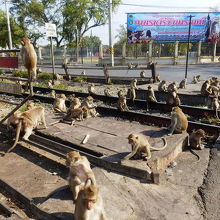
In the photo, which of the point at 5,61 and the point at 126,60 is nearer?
the point at 5,61

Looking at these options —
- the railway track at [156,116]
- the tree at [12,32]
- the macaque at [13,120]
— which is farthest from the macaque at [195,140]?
the tree at [12,32]

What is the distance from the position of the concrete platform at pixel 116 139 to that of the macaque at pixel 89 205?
1.93 meters

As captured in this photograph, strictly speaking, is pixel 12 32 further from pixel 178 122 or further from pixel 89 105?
pixel 178 122

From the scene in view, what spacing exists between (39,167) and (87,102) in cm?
341

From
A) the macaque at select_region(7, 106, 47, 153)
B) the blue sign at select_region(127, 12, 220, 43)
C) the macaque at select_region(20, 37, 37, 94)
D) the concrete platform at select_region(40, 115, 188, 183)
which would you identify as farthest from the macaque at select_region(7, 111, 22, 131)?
the blue sign at select_region(127, 12, 220, 43)

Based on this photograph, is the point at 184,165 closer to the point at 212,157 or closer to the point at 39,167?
the point at 212,157

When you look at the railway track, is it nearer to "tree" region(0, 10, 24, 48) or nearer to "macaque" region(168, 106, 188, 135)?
"macaque" region(168, 106, 188, 135)

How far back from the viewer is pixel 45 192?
4730 mm

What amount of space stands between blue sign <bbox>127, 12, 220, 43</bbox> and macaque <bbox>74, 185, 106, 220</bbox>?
3284 centimetres

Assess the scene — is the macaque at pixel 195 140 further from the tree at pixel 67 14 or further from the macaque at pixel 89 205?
the tree at pixel 67 14

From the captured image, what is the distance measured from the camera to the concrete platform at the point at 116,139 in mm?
5264

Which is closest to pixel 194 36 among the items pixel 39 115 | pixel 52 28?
pixel 52 28

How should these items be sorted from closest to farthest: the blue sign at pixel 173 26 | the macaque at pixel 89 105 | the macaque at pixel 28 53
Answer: the macaque at pixel 28 53, the macaque at pixel 89 105, the blue sign at pixel 173 26

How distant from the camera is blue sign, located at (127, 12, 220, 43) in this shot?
110ft
